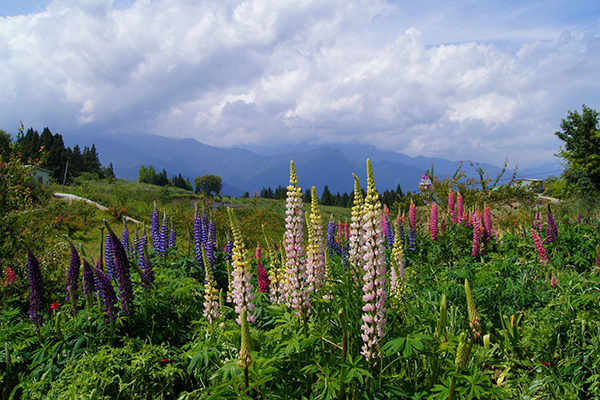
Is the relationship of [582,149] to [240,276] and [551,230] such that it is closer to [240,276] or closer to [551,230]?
[551,230]

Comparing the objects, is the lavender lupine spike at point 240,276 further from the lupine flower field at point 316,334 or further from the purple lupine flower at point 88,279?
the purple lupine flower at point 88,279

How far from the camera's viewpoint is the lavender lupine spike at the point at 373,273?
116 inches

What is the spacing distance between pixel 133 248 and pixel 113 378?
17.3 feet

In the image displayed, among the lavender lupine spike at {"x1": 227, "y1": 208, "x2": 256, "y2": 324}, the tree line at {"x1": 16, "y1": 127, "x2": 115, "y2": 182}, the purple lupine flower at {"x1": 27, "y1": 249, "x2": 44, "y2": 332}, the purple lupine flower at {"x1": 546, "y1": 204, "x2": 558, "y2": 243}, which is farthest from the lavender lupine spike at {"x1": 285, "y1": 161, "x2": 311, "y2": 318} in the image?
the tree line at {"x1": 16, "y1": 127, "x2": 115, "y2": 182}

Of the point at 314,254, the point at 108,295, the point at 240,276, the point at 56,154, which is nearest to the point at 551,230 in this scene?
the point at 314,254

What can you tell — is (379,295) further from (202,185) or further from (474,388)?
(202,185)

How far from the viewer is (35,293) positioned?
14.9 feet

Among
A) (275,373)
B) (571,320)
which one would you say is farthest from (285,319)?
(571,320)

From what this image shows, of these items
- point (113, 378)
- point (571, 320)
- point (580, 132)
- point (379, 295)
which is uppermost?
point (580, 132)

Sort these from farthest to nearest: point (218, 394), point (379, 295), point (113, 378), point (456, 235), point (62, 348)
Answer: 1. point (456, 235)
2. point (62, 348)
3. point (113, 378)
4. point (379, 295)
5. point (218, 394)

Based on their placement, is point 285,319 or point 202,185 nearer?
point 285,319

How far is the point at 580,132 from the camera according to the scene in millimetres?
33844

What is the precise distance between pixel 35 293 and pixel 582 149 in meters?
43.6

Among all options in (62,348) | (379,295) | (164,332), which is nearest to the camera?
(379,295)
